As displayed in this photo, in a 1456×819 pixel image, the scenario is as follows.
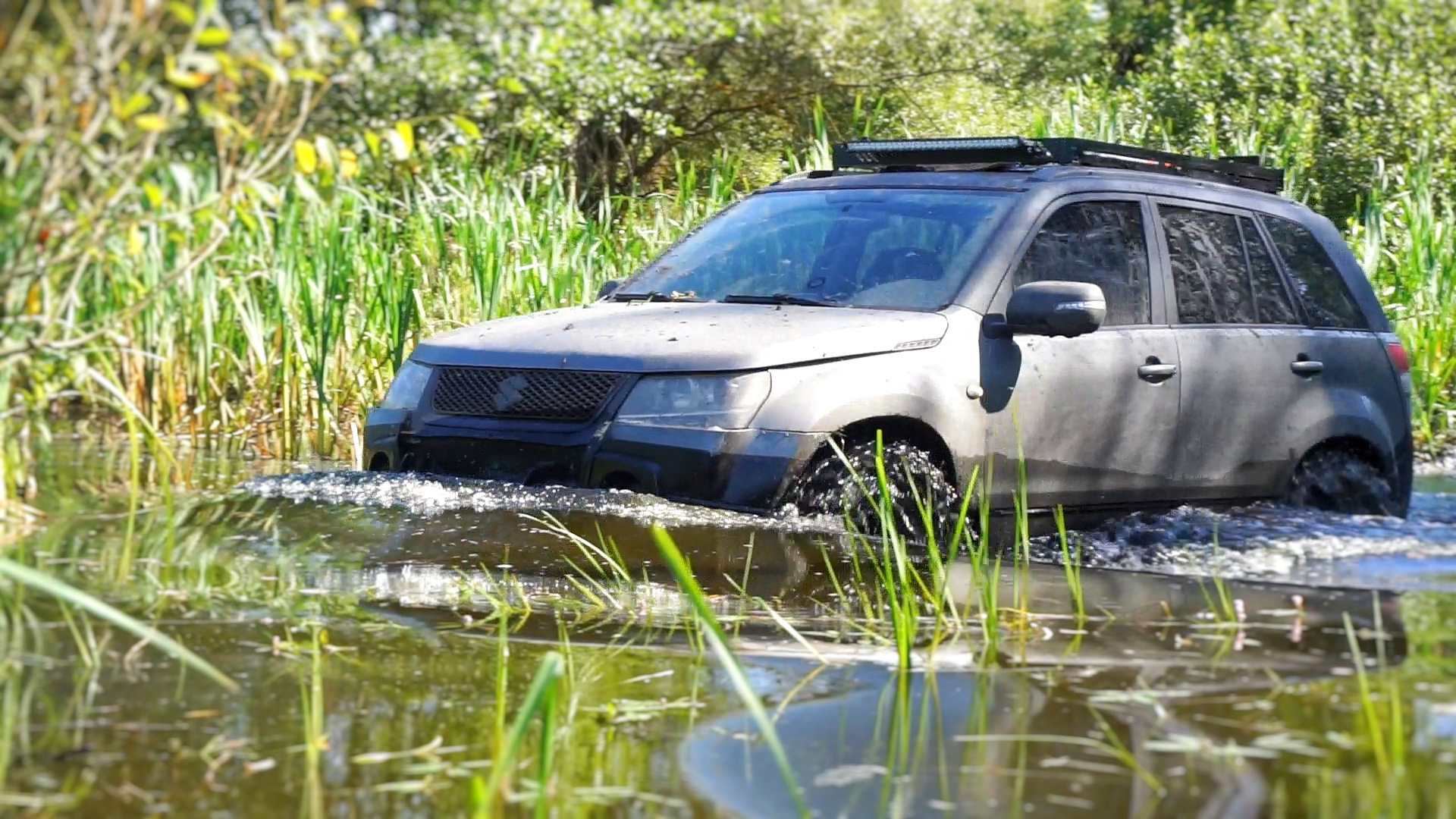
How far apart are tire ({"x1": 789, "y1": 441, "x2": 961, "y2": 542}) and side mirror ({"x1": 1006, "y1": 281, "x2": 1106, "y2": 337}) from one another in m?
0.54

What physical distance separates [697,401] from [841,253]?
1133mm

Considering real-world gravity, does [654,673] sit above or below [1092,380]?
below

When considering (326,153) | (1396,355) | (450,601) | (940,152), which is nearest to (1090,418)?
(940,152)

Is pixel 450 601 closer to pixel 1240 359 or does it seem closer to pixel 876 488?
pixel 876 488

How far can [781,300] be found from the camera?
5992 mm

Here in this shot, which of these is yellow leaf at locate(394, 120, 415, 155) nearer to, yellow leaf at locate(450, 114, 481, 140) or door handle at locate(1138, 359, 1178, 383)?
yellow leaf at locate(450, 114, 481, 140)

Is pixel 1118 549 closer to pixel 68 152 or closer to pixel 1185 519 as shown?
pixel 1185 519

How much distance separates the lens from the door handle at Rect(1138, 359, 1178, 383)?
20.1ft

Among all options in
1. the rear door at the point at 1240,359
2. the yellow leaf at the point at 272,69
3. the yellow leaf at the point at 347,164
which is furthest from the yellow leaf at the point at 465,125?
the rear door at the point at 1240,359

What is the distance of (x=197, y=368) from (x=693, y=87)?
31.3 ft

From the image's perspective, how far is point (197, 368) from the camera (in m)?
8.49

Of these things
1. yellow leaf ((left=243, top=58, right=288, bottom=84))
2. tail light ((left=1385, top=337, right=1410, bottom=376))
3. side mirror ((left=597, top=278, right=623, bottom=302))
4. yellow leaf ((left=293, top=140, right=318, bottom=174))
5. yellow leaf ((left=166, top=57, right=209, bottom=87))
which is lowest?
tail light ((left=1385, top=337, right=1410, bottom=376))

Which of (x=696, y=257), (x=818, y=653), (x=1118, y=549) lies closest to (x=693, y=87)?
(x=696, y=257)

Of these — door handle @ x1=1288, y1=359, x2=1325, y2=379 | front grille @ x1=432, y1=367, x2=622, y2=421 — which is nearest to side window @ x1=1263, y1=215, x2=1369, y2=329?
door handle @ x1=1288, y1=359, x2=1325, y2=379
